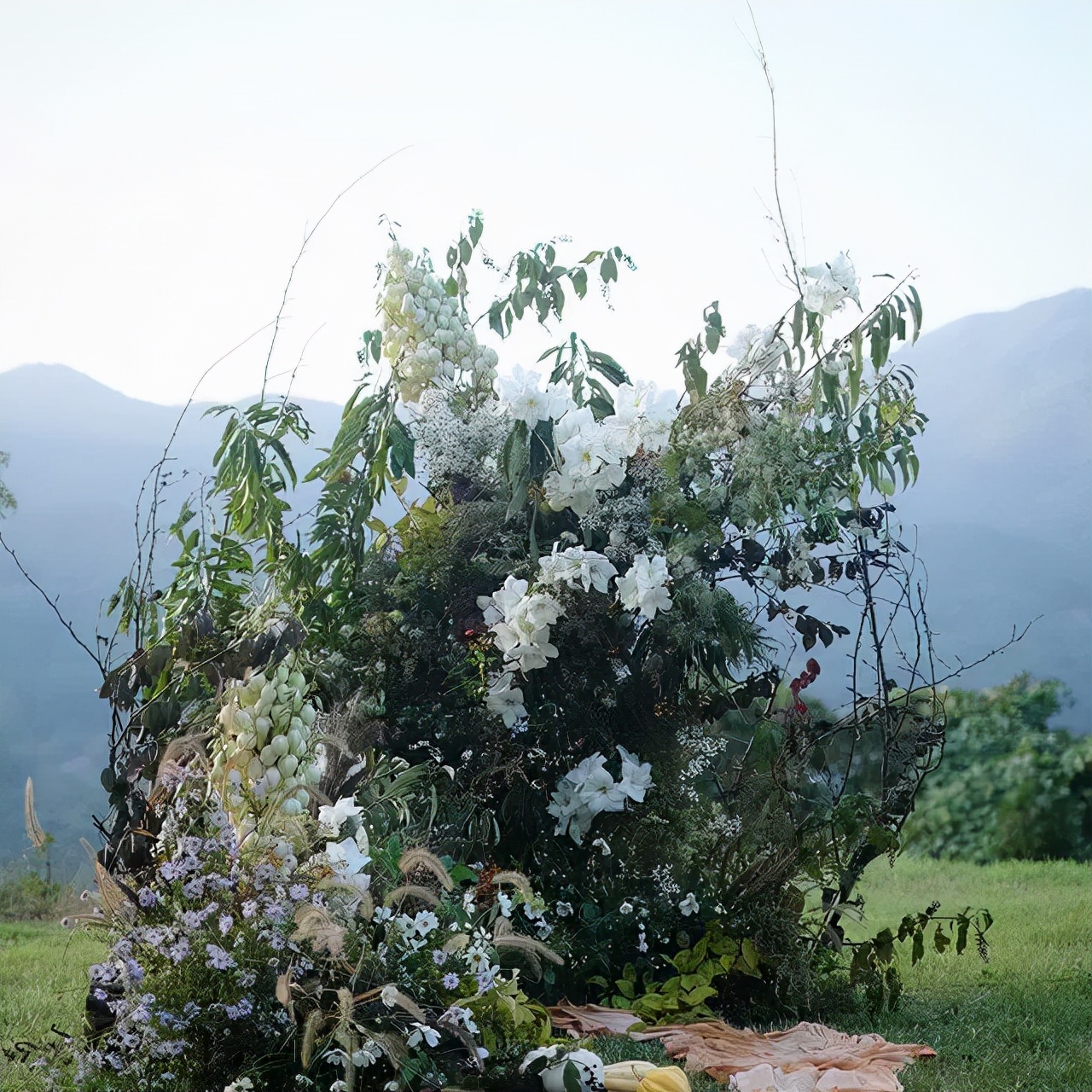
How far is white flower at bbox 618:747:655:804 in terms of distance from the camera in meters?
3.75

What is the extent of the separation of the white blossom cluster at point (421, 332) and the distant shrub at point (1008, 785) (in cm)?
560

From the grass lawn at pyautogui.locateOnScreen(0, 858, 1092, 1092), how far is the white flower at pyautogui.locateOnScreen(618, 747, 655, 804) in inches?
37.3

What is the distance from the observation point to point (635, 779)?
A: 379 cm

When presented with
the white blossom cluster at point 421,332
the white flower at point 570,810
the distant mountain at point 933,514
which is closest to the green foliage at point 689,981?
the white flower at point 570,810

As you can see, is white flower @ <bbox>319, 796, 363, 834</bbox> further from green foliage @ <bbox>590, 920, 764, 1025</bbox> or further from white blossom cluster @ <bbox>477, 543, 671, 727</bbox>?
green foliage @ <bbox>590, 920, 764, 1025</bbox>

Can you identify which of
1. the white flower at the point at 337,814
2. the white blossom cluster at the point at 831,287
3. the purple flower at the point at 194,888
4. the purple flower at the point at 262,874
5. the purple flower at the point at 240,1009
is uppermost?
the white blossom cluster at the point at 831,287

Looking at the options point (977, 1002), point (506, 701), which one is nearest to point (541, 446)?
point (506, 701)

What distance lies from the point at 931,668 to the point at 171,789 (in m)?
2.51

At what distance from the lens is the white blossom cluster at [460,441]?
404 centimetres

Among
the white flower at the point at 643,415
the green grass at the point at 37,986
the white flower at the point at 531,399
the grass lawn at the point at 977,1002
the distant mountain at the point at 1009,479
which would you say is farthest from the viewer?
the distant mountain at the point at 1009,479

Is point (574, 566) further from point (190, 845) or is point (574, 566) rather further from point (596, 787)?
point (190, 845)

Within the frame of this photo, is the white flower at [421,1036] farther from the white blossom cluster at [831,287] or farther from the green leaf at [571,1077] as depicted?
the white blossom cluster at [831,287]

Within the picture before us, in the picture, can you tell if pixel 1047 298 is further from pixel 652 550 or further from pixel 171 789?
pixel 171 789

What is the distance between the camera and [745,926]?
382 centimetres
